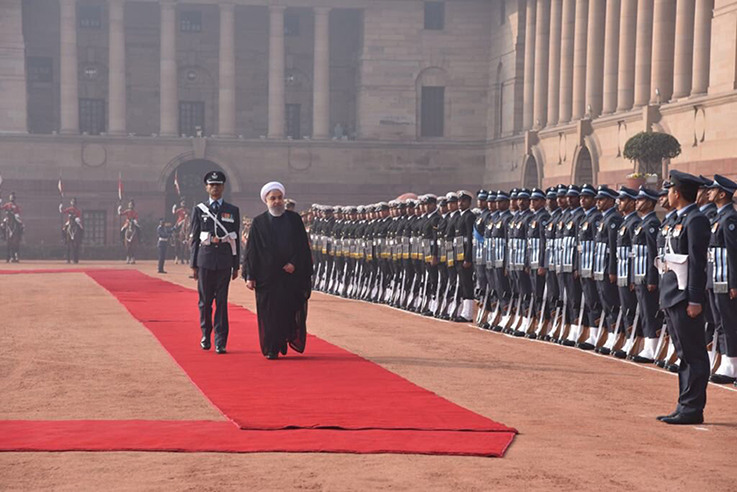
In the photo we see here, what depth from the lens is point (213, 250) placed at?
56.3 ft

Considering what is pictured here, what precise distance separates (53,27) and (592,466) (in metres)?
61.1

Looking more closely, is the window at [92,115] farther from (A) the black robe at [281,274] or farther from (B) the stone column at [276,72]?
(A) the black robe at [281,274]

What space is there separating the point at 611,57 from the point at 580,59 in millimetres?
3601

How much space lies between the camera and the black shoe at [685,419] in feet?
37.7

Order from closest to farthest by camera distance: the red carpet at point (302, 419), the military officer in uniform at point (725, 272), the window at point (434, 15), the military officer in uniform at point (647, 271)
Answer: the red carpet at point (302, 419), the military officer in uniform at point (725, 272), the military officer in uniform at point (647, 271), the window at point (434, 15)

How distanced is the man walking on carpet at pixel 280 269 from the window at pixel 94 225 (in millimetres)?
48877

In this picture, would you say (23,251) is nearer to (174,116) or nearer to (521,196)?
(174,116)

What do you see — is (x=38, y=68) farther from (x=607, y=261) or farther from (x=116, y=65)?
(x=607, y=261)

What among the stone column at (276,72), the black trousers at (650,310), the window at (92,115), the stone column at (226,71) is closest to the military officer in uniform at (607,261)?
the black trousers at (650,310)

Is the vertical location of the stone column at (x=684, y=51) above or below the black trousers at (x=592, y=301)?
above

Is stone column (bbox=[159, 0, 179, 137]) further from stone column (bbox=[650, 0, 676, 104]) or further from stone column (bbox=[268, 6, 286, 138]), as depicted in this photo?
stone column (bbox=[650, 0, 676, 104])

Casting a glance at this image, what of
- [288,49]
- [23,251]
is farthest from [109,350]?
[288,49]

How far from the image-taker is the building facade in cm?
6375

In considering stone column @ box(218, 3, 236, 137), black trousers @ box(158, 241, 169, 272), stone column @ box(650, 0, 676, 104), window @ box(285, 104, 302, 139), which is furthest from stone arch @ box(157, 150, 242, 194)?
stone column @ box(650, 0, 676, 104)
